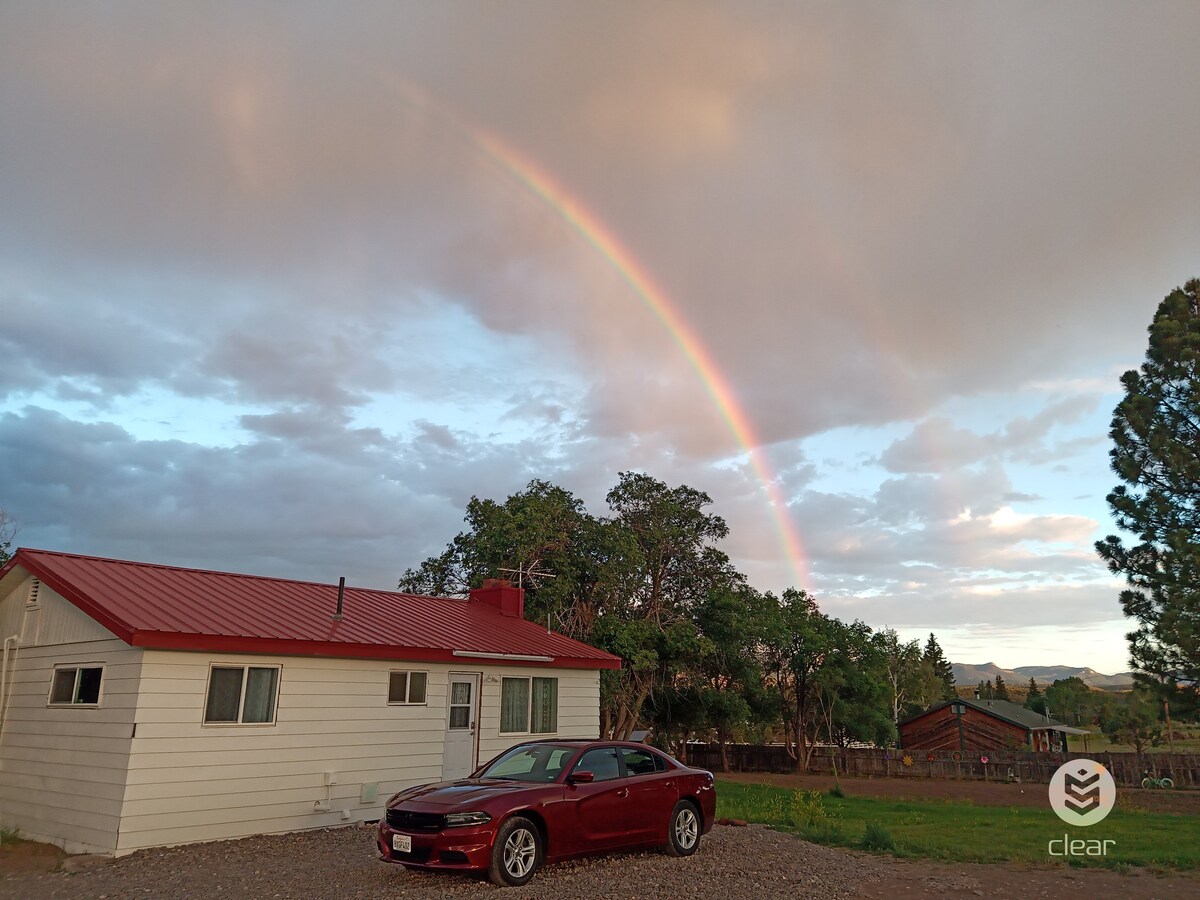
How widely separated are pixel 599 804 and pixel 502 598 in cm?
1178

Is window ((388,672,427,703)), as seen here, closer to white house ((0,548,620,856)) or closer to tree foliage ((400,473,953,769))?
white house ((0,548,620,856))

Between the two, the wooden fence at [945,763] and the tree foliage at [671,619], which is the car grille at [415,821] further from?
the wooden fence at [945,763]

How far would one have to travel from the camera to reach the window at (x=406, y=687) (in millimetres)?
14102

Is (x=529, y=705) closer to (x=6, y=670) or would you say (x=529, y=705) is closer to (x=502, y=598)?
(x=502, y=598)

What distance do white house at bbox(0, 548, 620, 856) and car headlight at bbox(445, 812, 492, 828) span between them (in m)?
5.19

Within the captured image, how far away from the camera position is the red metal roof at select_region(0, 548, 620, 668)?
11523 mm

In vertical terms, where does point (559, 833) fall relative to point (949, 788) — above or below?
above

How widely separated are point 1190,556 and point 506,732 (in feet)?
55.4

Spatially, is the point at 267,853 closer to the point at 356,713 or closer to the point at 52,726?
the point at 356,713

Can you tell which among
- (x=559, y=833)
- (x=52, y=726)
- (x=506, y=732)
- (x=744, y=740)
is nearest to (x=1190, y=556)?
(x=506, y=732)

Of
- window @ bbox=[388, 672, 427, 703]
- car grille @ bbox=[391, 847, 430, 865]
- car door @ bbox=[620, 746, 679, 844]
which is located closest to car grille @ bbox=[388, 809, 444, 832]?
car grille @ bbox=[391, 847, 430, 865]

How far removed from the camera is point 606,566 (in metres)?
29.3

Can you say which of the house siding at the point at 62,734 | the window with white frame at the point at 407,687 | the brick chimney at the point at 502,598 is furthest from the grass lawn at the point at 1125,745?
the house siding at the point at 62,734

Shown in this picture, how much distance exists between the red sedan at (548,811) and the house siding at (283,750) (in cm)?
414
